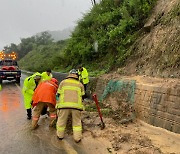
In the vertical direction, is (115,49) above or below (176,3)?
below

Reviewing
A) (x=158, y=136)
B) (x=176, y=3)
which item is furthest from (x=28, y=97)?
(x=176, y=3)

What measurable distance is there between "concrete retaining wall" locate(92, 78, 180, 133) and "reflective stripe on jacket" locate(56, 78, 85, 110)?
206 centimetres

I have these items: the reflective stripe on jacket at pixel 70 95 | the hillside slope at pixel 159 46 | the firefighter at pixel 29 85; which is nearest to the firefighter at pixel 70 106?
the reflective stripe on jacket at pixel 70 95

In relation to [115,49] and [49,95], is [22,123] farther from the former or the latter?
[115,49]

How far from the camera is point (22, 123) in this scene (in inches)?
373

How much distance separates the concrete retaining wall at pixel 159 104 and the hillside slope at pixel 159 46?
3.90 ft

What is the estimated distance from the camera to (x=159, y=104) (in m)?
8.14

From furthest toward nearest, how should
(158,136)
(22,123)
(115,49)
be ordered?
(115,49), (22,123), (158,136)

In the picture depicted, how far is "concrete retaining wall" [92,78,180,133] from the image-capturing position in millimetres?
7488

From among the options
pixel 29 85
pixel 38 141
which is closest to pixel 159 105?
pixel 38 141

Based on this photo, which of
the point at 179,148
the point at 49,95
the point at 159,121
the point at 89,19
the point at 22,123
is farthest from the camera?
the point at 89,19

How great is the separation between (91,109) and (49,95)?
2.56 metres

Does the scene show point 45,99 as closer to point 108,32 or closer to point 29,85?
point 29,85

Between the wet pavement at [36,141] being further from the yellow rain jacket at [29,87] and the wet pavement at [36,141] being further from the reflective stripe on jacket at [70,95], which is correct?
the reflective stripe on jacket at [70,95]
